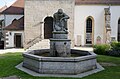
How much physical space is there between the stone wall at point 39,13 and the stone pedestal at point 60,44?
1751 cm

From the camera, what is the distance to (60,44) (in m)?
13.5

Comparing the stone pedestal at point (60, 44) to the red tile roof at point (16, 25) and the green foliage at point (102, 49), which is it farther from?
the red tile roof at point (16, 25)

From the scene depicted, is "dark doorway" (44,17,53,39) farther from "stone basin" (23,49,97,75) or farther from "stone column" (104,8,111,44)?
"stone basin" (23,49,97,75)

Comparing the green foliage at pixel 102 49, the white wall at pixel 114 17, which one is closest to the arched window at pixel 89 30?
the white wall at pixel 114 17

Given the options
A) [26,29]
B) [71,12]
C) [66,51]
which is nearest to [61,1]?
[71,12]

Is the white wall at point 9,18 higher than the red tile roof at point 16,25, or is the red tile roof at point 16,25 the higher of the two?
the white wall at point 9,18

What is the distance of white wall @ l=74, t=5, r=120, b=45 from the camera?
34375 millimetres

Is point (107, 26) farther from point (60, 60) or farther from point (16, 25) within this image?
point (60, 60)

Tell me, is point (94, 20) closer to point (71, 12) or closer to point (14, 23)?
point (71, 12)

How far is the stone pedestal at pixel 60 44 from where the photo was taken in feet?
44.3

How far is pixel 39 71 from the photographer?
38.5ft

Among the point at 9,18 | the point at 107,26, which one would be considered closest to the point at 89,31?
the point at 107,26

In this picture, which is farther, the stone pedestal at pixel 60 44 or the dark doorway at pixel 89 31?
the dark doorway at pixel 89 31

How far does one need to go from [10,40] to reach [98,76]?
23507 mm
